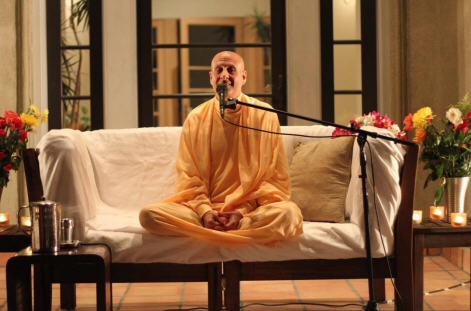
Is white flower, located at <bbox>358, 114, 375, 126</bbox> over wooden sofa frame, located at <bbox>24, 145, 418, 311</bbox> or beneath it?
over

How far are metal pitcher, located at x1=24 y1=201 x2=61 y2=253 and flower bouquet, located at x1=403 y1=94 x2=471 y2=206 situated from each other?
1894mm

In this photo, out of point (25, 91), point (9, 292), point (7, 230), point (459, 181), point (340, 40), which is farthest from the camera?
point (340, 40)

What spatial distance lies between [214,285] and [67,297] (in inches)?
35.6

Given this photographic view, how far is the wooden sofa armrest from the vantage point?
3.05m

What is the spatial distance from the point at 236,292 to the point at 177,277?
0.28 metres

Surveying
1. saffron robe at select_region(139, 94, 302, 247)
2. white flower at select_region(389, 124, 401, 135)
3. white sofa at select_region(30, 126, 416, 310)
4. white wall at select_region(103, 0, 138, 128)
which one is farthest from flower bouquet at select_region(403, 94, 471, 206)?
white wall at select_region(103, 0, 138, 128)

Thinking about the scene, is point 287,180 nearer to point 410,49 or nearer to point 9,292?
point 9,292

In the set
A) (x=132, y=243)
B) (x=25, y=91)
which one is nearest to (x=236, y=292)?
(x=132, y=243)

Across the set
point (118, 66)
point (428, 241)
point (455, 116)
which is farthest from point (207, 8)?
point (428, 241)

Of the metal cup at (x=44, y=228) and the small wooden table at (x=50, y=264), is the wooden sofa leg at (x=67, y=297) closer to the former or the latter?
the small wooden table at (x=50, y=264)

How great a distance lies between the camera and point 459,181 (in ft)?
11.3

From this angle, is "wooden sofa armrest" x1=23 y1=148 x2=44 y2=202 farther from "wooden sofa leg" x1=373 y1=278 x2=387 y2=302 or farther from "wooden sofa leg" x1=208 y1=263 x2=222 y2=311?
"wooden sofa leg" x1=373 y1=278 x2=387 y2=302

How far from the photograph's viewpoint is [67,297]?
348 centimetres

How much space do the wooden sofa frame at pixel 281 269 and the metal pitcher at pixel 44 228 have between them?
0.37m
